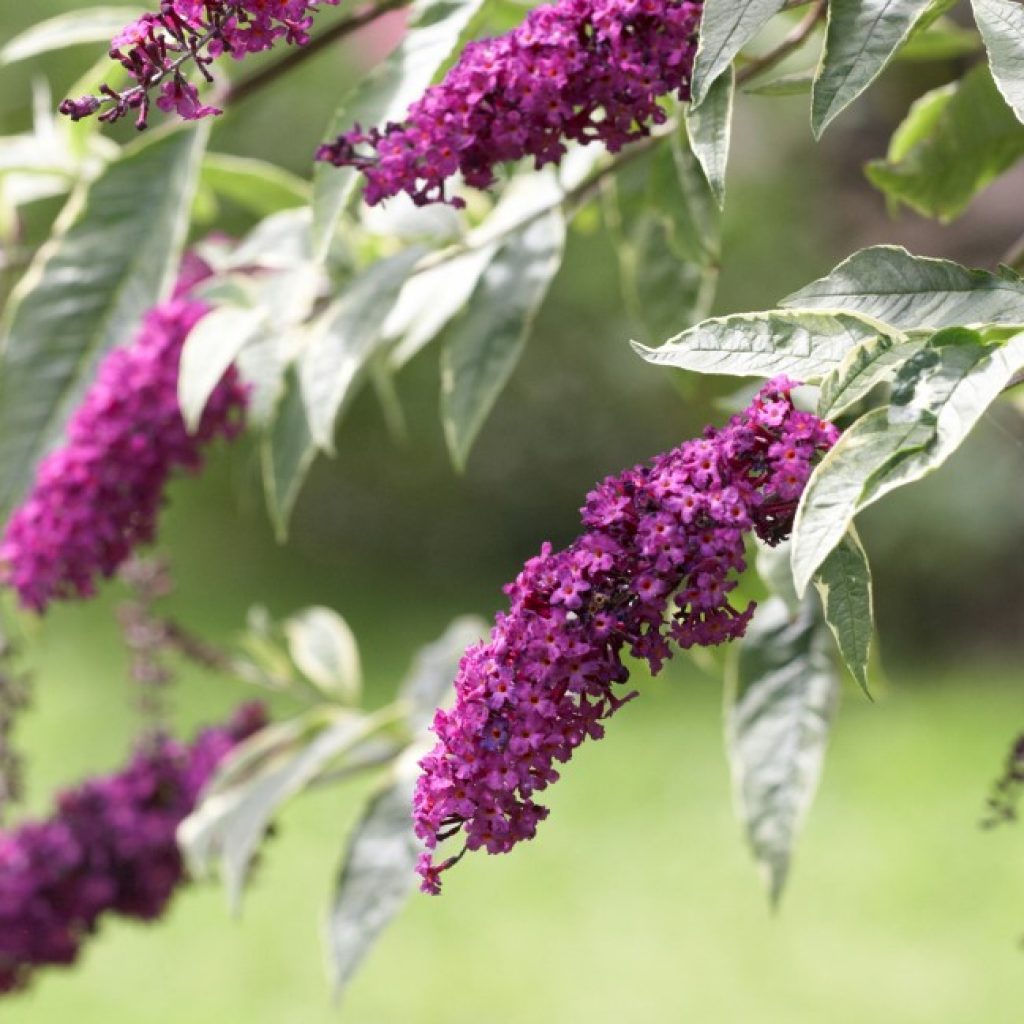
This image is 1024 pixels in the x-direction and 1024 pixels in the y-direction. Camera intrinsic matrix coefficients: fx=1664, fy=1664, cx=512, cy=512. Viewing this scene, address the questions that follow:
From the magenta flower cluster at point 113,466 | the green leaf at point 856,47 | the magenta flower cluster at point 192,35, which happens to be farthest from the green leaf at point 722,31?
the magenta flower cluster at point 113,466

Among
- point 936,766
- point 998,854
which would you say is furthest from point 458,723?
point 936,766

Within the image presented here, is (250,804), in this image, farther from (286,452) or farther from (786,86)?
(786,86)

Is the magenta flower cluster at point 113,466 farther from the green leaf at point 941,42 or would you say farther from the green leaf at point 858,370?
the green leaf at point 858,370

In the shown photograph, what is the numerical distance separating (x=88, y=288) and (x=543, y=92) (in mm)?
524

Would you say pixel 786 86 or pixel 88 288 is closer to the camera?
pixel 786 86

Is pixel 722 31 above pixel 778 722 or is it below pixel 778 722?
above

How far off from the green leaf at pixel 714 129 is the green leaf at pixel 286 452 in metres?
0.38

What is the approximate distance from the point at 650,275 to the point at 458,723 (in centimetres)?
57

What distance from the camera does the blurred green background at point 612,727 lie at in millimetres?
3418

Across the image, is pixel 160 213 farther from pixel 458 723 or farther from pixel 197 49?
pixel 458 723

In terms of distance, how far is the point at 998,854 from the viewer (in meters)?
3.82

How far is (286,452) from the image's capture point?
103 centimetres

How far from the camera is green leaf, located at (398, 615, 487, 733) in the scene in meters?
1.30

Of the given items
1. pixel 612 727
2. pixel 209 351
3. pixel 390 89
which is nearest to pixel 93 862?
pixel 209 351
